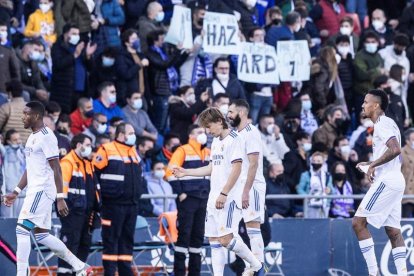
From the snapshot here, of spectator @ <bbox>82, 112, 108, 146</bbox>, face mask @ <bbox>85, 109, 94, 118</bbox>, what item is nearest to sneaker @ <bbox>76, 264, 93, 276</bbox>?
spectator @ <bbox>82, 112, 108, 146</bbox>

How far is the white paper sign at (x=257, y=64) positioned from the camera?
1063 inches

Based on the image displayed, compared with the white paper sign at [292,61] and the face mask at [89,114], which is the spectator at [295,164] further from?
the face mask at [89,114]

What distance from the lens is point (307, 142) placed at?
26797mm

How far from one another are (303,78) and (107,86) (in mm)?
4240

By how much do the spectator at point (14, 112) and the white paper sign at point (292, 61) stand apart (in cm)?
577

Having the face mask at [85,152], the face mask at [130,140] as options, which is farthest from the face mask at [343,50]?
the face mask at [85,152]

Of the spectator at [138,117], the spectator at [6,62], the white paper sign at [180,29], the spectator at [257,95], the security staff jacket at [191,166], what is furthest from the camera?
the spectator at [257,95]

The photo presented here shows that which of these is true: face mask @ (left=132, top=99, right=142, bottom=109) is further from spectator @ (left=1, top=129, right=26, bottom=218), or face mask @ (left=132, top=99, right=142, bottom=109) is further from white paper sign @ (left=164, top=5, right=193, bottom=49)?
spectator @ (left=1, top=129, right=26, bottom=218)

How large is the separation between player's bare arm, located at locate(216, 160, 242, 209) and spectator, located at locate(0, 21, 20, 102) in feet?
20.5

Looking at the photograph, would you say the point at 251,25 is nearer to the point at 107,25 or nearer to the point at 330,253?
the point at 107,25

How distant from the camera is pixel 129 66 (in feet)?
85.9

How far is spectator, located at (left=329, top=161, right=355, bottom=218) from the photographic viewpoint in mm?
25344

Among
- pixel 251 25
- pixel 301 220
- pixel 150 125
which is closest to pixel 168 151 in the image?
pixel 150 125

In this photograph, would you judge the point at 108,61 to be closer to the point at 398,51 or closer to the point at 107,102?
the point at 107,102
